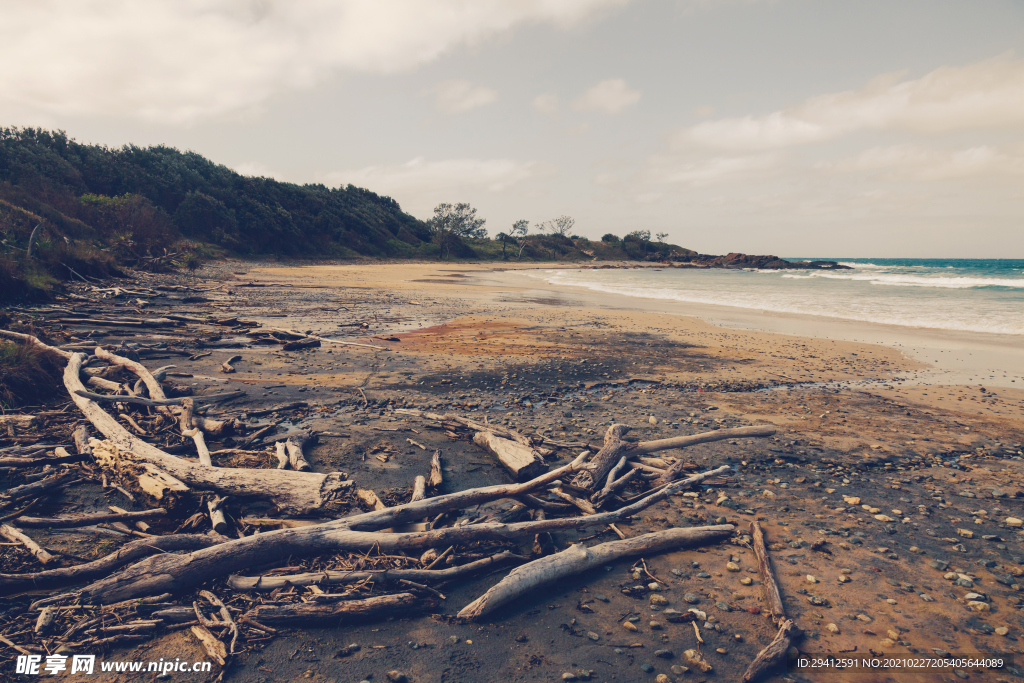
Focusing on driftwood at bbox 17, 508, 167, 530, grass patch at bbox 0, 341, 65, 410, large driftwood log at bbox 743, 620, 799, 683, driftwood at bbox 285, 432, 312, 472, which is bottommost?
large driftwood log at bbox 743, 620, 799, 683

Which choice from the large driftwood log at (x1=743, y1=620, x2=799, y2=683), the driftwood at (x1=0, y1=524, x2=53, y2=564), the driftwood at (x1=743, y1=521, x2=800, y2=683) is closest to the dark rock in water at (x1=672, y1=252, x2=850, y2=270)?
the driftwood at (x1=743, y1=521, x2=800, y2=683)

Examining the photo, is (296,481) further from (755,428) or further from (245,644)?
(755,428)

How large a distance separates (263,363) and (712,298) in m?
30.2

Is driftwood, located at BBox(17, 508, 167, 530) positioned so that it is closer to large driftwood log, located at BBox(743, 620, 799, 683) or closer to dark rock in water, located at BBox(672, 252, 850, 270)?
large driftwood log, located at BBox(743, 620, 799, 683)

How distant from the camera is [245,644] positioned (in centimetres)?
332

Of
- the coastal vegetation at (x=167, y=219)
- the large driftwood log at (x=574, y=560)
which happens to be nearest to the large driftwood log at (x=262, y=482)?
the large driftwood log at (x=574, y=560)

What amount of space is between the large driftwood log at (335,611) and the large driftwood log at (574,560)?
20.2 inches

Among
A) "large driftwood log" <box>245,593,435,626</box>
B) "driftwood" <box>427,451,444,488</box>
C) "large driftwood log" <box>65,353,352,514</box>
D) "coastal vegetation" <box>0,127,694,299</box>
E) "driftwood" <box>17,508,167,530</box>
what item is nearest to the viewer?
"large driftwood log" <box>245,593,435,626</box>

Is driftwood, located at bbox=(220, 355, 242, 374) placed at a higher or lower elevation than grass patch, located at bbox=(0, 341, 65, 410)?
lower

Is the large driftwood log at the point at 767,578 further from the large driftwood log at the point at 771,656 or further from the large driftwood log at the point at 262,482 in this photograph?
the large driftwood log at the point at 262,482

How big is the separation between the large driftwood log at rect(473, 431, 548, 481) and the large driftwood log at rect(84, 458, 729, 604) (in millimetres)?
609

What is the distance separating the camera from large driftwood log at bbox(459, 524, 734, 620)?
12.3 feet

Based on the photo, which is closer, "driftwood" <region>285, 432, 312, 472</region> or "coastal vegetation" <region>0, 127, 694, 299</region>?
"driftwood" <region>285, 432, 312, 472</region>

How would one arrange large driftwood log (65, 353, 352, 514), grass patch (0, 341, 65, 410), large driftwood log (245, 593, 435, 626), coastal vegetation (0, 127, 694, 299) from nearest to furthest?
1. large driftwood log (245, 593, 435, 626)
2. large driftwood log (65, 353, 352, 514)
3. grass patch (0, 341, 65, 410)
4. coastal vegetation (0, 127, 694, 299)
